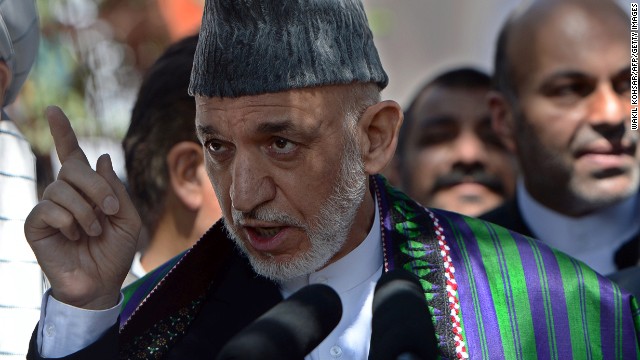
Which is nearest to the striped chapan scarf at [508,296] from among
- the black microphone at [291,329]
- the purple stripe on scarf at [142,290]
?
the purple stripe on scarf at [142,290]

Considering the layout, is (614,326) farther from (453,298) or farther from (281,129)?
(281,129)

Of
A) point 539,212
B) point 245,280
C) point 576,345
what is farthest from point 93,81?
point 576,345

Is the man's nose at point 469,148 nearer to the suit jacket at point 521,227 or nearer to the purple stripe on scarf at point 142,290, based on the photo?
the suit jacket at point 521,227

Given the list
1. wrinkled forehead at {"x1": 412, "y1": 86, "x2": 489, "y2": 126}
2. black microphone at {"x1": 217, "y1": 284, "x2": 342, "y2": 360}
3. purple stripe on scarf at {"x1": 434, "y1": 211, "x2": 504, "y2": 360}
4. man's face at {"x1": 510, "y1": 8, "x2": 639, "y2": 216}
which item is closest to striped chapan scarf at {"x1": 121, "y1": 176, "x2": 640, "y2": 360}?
purple stripe on scarf at {"x1": 434, "y1": 211, "x2": 504, "y2": 360}

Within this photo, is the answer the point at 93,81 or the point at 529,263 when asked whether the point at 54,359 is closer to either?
the point at 529,263

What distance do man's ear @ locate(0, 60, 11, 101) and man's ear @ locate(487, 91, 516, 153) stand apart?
2.24 m

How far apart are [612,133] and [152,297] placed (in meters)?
2.17

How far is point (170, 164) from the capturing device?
4434 millimetres

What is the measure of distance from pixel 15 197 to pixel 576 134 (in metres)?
2.22

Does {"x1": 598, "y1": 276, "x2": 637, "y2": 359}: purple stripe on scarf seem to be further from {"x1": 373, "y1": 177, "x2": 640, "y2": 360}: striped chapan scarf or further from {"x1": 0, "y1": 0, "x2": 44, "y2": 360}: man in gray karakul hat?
{"x1": 0, "y1": 0, "x2": 44, "y2": 360}: man in gray karakul hat

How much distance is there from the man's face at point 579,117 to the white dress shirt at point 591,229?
57 millimetres

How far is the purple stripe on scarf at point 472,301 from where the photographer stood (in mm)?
2873

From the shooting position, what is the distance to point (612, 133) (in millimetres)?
4383

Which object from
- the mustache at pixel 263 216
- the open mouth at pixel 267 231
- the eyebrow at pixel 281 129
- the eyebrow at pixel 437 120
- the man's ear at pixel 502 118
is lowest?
the eyebrow at pixel 437 120
